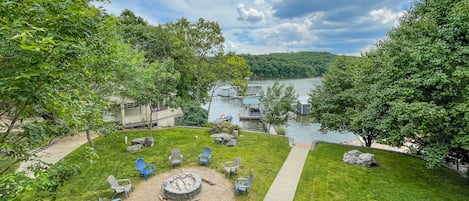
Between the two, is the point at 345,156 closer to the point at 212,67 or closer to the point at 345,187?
the point at 345,187

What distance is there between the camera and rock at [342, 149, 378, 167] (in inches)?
487

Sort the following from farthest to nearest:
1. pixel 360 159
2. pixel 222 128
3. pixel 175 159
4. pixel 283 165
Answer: pixel 222 128
pixel 283 165
pixel 175 159
pixel 360 159

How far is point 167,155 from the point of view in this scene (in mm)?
13945

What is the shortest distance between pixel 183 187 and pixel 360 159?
8.86m

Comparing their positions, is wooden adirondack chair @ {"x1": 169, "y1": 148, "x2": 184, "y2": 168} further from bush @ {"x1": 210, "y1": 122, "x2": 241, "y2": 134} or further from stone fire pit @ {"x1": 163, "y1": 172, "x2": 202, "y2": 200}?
bush @ {"x1": 210, "y1": 122, "x2": 241, "y2": 134}

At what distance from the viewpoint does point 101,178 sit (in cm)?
1131

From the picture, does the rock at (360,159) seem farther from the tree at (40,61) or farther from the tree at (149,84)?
the tree at (40,61)

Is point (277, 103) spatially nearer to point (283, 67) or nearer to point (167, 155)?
point (167, 155)

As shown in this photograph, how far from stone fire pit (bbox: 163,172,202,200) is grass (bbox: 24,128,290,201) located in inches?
67.9

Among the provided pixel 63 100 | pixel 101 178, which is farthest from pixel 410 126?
pixel 101 178

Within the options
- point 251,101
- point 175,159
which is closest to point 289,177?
point 175,159

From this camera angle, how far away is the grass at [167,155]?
10354 mm

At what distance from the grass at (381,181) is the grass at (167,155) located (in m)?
1.88

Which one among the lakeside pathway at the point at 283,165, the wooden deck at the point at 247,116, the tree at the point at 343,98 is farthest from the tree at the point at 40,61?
the wooden deck at the point at 247,116
